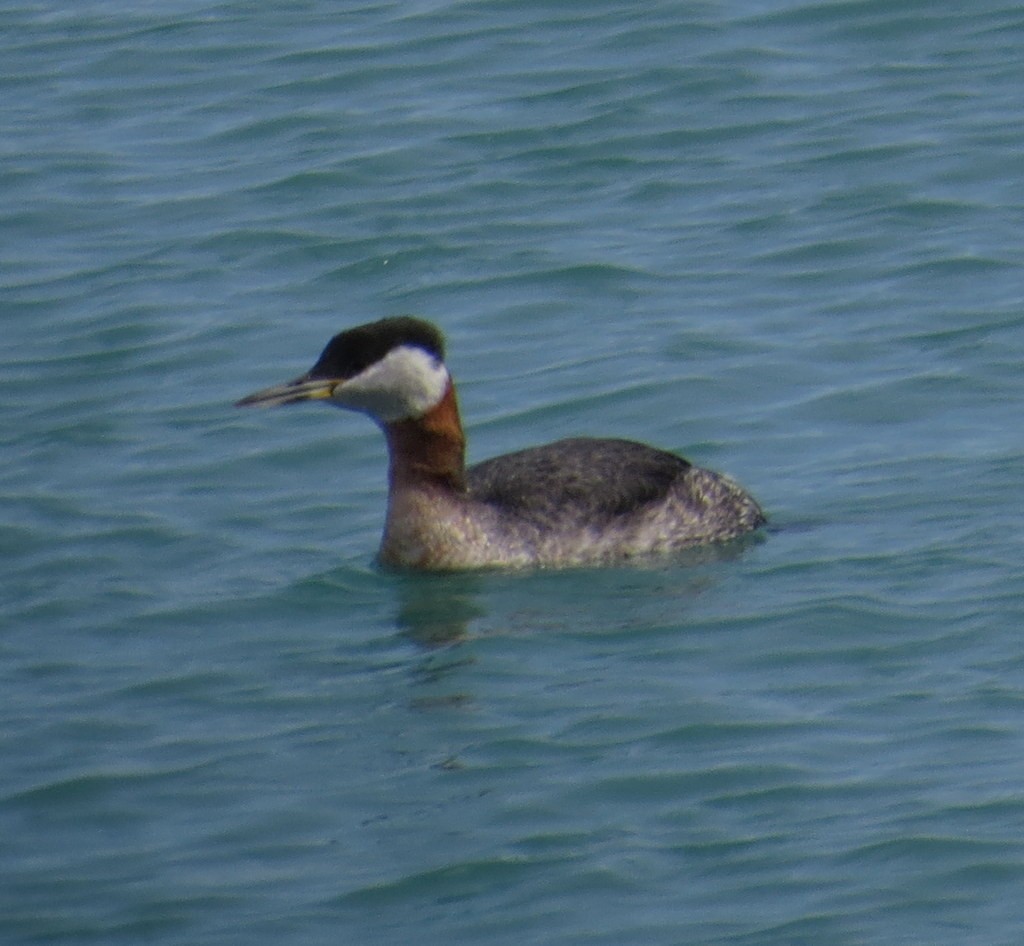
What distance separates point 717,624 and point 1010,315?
4.11 m

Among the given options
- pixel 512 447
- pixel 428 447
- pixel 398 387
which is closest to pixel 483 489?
pixel 428 447

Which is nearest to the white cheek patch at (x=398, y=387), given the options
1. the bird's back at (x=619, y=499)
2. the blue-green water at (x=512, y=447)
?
the bird's back at (x=619, y=499)

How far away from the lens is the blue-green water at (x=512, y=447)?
8.84 meters

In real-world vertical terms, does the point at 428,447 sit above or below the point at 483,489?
above

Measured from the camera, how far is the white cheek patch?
39.2ft

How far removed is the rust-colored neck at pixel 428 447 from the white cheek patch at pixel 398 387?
0.16ft

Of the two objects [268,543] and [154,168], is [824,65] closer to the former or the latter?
[154,168]

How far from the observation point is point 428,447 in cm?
1227

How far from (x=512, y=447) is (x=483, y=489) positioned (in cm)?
118

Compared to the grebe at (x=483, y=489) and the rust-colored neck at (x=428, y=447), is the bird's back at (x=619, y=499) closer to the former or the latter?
the grebe at (x=483, y=489)

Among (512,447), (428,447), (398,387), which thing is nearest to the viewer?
(398,387)

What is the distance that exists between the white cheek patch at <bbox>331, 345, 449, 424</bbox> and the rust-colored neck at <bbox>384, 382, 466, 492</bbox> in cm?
5

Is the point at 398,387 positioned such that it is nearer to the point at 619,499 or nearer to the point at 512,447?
the point at 619,499

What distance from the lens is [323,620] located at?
1136 centimetres
